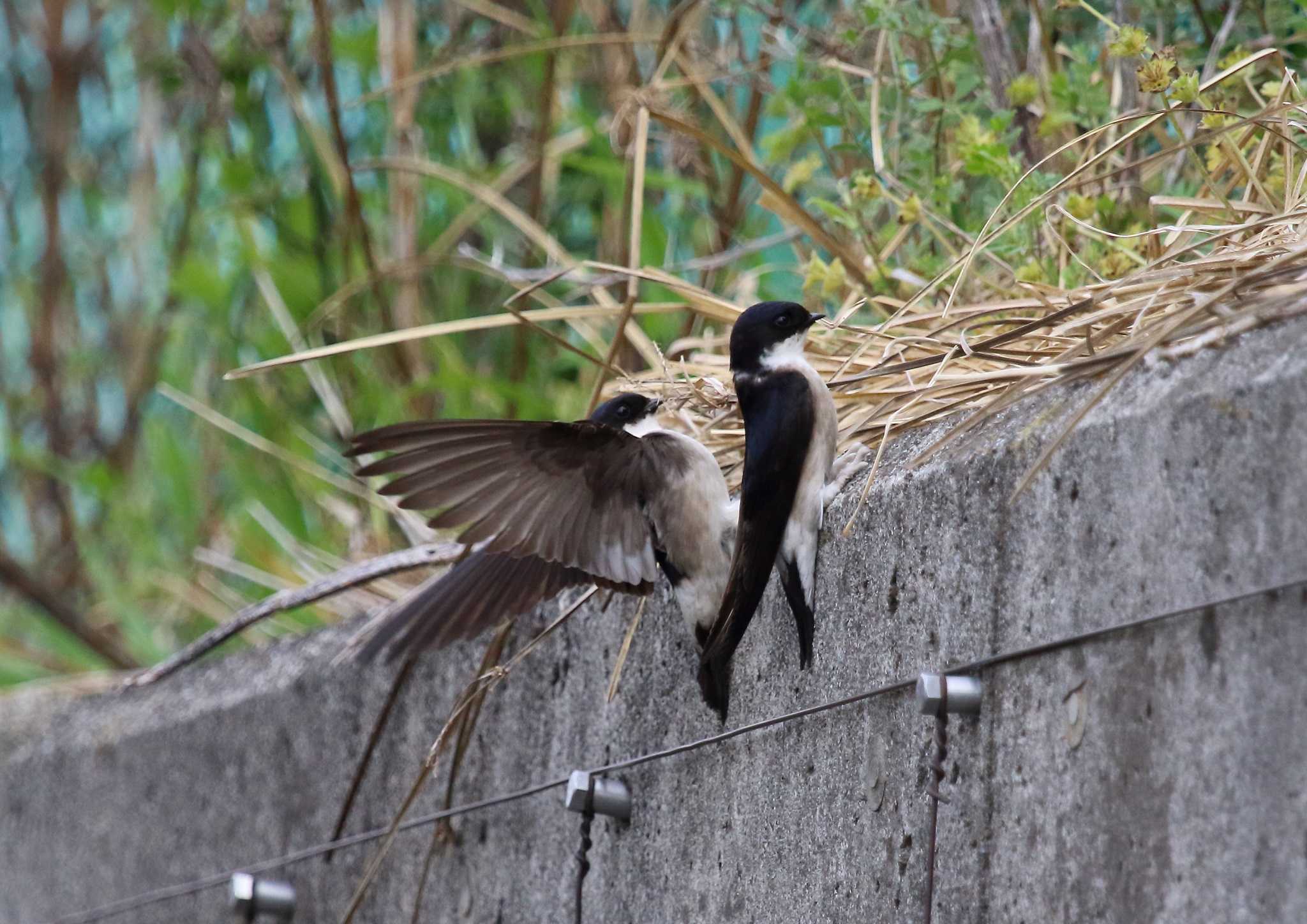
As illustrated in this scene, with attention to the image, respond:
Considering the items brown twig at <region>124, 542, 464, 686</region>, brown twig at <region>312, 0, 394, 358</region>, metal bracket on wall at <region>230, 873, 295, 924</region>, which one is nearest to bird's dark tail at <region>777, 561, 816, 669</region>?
brown twig at <region>124, 542, 464, 686</region>

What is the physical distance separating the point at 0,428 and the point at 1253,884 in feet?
17.8

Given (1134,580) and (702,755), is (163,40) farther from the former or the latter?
(1134,580)

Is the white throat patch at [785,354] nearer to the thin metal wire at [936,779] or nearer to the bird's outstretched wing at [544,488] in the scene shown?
the bird's outstretched wing at [544,488]

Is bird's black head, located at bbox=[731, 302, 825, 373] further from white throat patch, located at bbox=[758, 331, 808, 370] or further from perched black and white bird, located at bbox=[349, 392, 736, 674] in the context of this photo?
perched black and white bird, located at bbox=[349, 392, 736, 674]

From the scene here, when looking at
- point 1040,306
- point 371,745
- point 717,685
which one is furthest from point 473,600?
point 1040,306

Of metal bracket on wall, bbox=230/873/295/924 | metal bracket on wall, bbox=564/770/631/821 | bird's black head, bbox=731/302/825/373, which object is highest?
bird's black head, bbox=731/302/825/373

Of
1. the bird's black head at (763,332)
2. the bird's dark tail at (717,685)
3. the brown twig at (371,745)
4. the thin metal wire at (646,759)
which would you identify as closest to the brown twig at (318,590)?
the brown twig at (371,745)

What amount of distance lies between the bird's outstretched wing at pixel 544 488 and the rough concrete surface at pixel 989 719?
153 mm

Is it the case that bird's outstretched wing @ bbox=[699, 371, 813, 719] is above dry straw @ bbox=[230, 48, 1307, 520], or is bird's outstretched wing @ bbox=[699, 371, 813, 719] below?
below

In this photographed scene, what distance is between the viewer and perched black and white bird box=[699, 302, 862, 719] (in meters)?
1.89

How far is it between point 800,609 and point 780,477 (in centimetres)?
15

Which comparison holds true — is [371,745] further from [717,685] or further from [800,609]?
[800,609]

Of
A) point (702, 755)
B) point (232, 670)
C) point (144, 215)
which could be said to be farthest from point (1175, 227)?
point (144, 215)

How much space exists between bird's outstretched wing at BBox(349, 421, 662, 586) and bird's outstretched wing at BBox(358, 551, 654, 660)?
143mm
